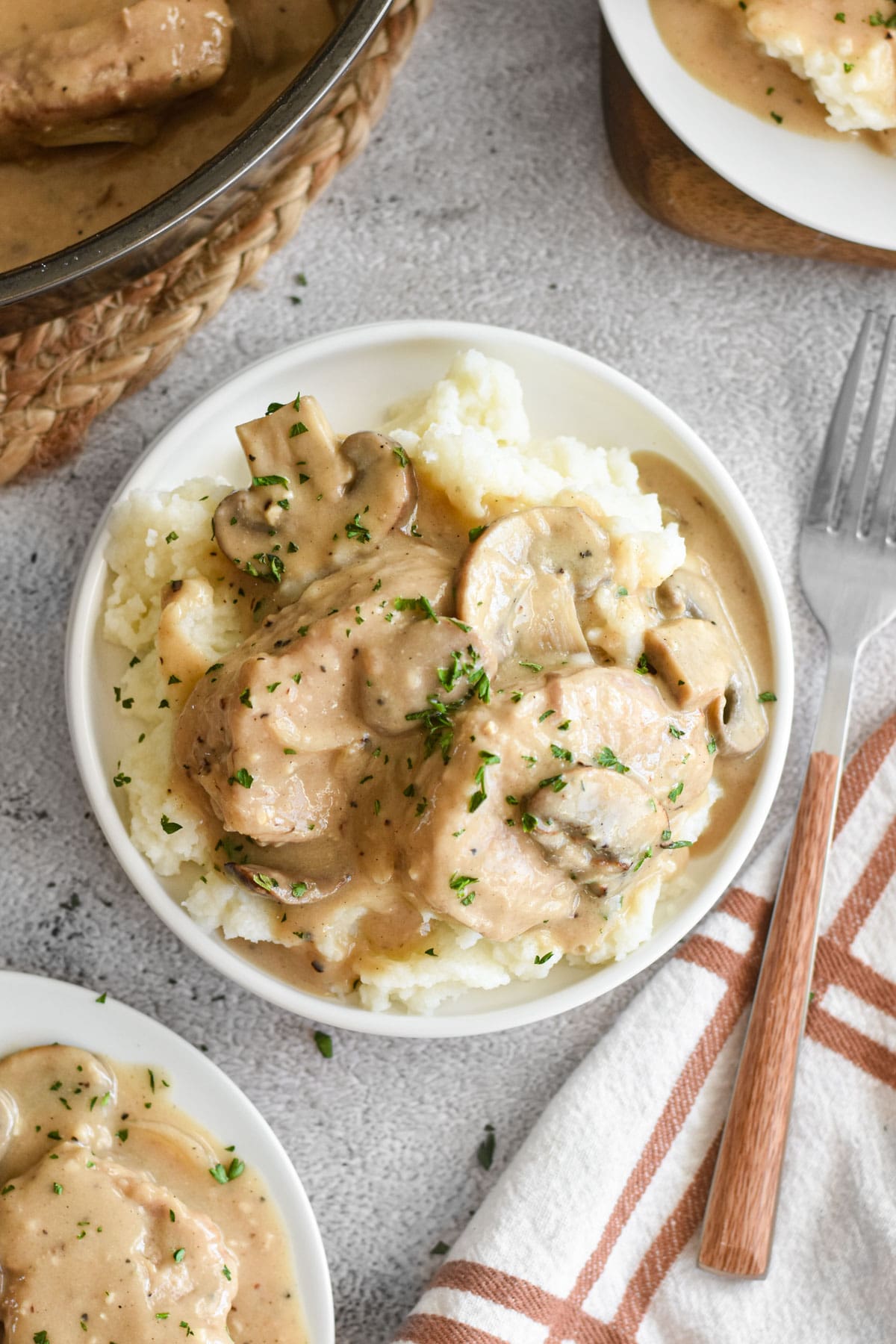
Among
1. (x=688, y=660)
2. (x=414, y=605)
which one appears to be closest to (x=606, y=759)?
(x=688, y=660)

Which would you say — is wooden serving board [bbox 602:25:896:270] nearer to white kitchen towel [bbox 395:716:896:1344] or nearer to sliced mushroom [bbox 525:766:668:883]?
white kitchen towel [bbox 395:716:896:1344]

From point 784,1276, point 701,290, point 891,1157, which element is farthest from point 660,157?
point 784,1276

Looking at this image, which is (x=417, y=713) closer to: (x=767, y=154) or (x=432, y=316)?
(x=432, y=316)

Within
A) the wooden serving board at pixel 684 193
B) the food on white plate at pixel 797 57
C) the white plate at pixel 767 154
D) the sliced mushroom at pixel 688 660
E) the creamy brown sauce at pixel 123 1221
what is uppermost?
the food on white plate at pixel 797 57

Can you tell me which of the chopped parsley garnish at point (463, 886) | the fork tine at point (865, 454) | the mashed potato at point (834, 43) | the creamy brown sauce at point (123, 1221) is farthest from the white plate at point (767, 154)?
the creamy brown sauce at point (123, 1221)

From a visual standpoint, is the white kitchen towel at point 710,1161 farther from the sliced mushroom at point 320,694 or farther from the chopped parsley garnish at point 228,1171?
the sliced mushroom at point 320,694

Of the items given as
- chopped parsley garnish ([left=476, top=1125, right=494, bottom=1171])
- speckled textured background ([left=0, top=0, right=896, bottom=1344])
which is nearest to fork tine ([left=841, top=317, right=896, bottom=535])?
speckled textured background ([left=0, top=0, right=896, bottom=1344])

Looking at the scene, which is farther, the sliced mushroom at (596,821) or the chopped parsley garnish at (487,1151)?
the chopped parsley garnish at (487,1151)
